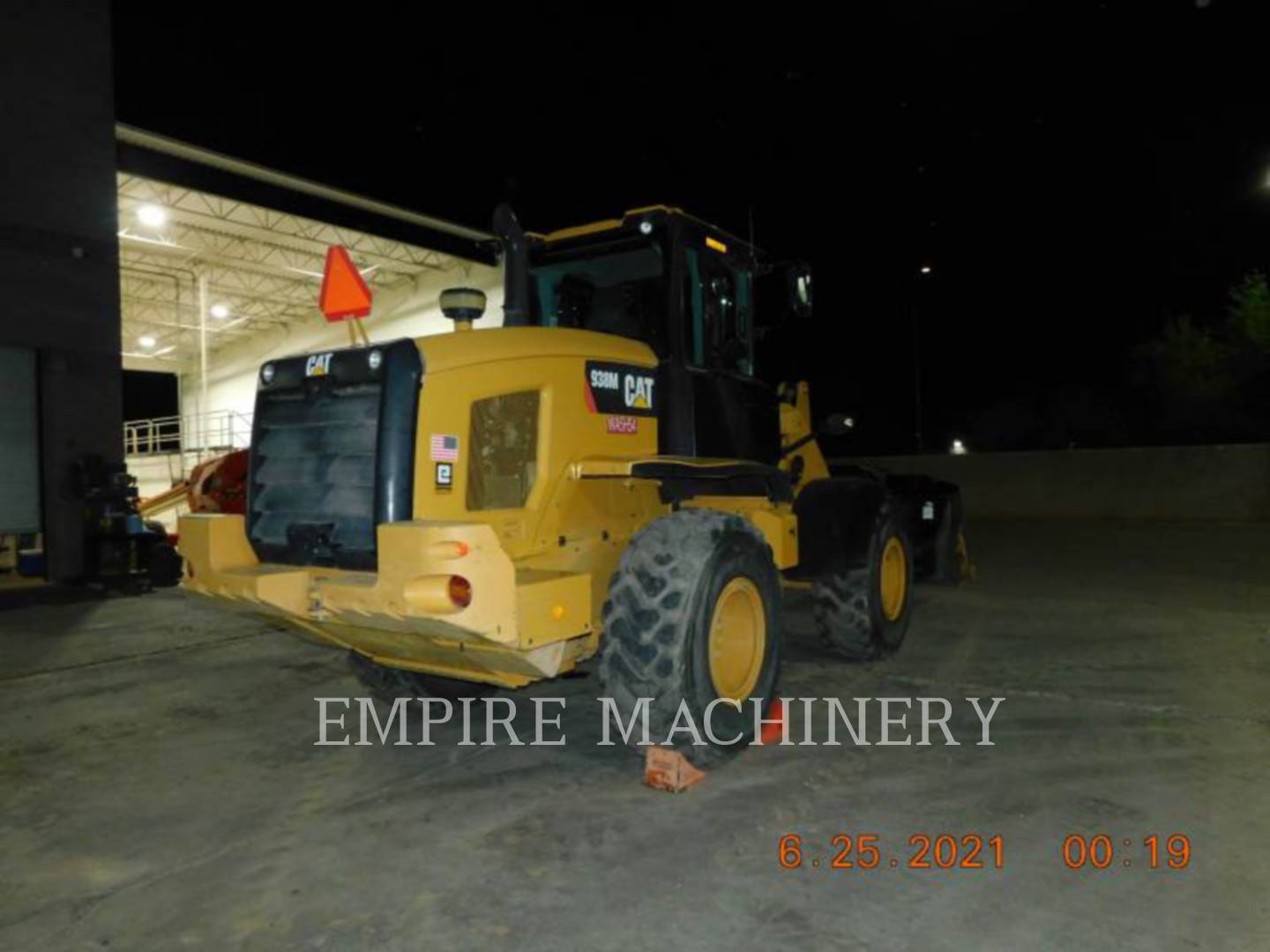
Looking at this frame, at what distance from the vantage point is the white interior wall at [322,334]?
888 inches

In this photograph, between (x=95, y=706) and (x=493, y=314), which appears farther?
(x=493, y=314)

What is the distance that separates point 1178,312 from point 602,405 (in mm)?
24220

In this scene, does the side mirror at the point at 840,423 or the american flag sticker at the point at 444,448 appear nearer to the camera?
the american flag sticker at the point at 444,448

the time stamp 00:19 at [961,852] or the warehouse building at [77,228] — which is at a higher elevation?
the warehouse building at [77,228]

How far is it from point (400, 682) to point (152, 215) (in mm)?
17232

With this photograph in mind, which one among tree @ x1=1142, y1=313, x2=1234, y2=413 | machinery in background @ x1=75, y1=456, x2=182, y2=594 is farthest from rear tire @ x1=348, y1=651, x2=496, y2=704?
tree @ x1=1142, y1=313, x2=1234, y2=413

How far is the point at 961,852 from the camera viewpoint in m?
3.31

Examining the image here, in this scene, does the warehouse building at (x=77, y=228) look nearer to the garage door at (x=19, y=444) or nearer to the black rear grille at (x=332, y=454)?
the garage door at (x=19, y=444)

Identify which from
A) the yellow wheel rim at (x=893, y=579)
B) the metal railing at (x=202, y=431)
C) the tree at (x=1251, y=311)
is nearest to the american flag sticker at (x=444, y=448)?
the yellow wheel rim at (x=893, y=579)

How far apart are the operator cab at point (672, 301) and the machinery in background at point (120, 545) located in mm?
8876

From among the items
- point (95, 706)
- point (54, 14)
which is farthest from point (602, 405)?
point (54, 14)

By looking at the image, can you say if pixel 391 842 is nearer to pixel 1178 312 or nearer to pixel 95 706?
pixel 95 706

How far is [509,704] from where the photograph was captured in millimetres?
5586

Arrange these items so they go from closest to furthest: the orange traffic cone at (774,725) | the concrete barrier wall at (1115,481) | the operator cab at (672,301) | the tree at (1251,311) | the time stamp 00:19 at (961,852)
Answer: the time stamp 00:19 at (961,852)
the orange traffic cone at (774,725)
the operator cab at (672,301)
the concrete barrier wall at (1115,481)
the tree at (1251,311)
